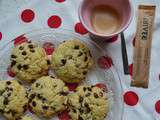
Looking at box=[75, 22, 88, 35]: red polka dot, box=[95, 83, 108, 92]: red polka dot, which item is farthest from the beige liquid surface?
box=[95, 83, 108, 92]: red polka dot

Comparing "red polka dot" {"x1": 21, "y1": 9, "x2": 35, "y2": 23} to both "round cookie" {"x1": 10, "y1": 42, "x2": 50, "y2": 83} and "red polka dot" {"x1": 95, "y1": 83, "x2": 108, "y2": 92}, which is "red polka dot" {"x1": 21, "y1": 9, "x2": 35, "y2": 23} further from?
"red polka dot" {"x1": 95, "y1": 83, "x2": 108, "y2": 92}

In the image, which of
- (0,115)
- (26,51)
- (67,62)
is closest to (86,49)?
(67,62)

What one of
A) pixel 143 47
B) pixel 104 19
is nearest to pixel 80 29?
pixel 104 19

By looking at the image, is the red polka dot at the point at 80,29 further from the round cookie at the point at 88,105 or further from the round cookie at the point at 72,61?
the round cookie at the point at 88,105

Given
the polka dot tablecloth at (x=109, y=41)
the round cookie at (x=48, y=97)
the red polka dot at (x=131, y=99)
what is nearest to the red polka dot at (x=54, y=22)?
the polka dot tablecloth at (x=109, y=41)

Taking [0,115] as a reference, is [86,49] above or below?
above

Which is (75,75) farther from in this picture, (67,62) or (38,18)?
(38,18)
